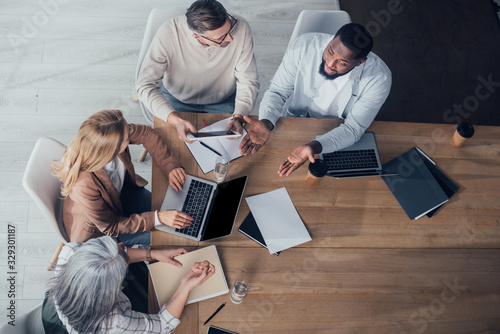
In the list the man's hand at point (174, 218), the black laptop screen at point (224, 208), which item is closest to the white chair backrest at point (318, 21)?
the black laptop screen at point (224, 208)

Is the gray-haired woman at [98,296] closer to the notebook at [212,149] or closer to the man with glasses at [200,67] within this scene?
the notebook at [212,149]

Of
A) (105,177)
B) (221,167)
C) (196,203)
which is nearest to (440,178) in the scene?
(221,167)

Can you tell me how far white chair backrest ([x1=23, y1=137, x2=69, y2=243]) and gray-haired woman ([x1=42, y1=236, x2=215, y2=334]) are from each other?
0.23 meters

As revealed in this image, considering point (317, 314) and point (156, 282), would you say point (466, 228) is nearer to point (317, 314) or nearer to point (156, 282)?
point (317, 314)

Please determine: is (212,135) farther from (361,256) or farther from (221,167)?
(361,256)

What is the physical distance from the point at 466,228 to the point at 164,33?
1809mm

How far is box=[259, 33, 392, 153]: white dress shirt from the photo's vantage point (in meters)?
1.92

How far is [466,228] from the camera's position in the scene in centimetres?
181

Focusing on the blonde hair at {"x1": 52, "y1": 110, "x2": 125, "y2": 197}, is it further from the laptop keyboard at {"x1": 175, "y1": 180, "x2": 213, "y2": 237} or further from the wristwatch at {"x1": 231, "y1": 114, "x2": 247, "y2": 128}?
the wristwatch at {"x1": 231, "y1": 114, "x2": 247, "y2": 128}

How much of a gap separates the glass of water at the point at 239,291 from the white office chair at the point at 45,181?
0.83 meters

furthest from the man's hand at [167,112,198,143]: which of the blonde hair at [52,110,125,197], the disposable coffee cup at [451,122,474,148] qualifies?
the disposable coffee cup at [451,122,474,148]

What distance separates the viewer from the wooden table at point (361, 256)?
1564 millimetres

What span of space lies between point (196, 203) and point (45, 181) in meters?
0.66

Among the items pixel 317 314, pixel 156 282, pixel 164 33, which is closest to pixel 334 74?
pixel 164 33
